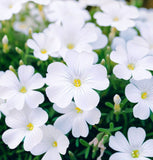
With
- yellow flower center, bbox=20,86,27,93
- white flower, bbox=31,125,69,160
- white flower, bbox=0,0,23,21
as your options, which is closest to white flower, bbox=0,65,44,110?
yellow flower center, bbox=20,86,27,93

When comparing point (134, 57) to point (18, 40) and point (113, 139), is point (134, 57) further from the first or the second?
point (18, 40)

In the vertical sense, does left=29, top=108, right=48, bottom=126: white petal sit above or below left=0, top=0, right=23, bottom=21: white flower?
below

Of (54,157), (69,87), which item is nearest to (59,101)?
(69,87)

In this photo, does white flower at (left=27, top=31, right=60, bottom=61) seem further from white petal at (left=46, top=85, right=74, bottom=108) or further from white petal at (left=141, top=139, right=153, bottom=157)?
white petal at (left=141, top=139, right=153, bottom=157)

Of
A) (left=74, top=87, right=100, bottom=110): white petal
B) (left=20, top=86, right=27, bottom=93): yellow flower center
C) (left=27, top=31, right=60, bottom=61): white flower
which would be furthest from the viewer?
(left=27, top=31, right=60, bottom=61): white flower

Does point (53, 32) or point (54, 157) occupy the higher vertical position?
point (53, 32)

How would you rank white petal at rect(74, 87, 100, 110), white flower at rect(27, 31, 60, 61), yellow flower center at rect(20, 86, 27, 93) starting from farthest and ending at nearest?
white flower at rect(27, 31, 60, 61)
yellow flower center at rect(20, 86, 27, 93)
white petal at rect(74, 87, 100, 110)
